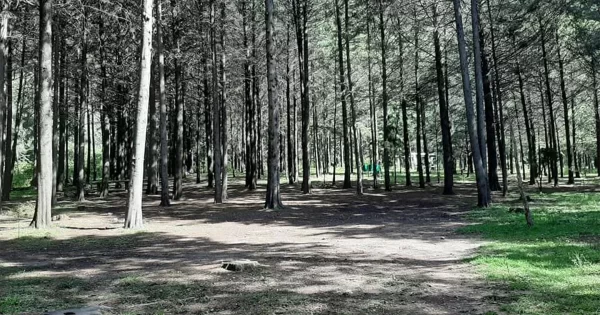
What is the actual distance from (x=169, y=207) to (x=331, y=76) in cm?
2168

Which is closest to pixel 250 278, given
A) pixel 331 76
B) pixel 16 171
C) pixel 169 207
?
pixel 169 207

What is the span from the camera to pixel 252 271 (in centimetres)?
697

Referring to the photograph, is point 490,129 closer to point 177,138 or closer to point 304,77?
Answer: point 304,77

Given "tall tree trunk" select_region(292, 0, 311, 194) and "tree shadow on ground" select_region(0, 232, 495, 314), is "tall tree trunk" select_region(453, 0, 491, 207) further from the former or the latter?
"tree shadow on ground" select_region(0, 232, 495, 314)

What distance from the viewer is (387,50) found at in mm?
27047

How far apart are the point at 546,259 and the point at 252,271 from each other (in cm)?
486

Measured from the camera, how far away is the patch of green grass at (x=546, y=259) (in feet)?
16.4

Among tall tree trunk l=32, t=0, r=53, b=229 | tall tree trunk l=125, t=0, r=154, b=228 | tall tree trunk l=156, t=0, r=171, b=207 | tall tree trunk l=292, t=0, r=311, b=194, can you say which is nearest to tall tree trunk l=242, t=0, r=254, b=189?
tall tree trunk l=292, t=0, r=311, b=194

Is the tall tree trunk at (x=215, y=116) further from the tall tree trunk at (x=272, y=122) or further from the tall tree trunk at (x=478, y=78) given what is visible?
the tall tree trunk at (x=478, y=78)

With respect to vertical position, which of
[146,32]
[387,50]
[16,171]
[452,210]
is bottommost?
[452,210]

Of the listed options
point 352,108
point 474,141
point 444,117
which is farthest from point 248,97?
point 474,141

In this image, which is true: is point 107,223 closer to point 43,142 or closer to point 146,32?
point 43,142

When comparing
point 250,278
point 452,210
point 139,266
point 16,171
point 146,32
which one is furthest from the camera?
point 16,171

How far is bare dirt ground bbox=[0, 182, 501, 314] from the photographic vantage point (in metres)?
5.23
